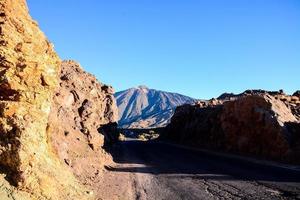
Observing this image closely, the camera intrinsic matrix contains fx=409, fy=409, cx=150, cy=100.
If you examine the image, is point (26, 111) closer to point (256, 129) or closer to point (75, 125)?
point (75, 125)

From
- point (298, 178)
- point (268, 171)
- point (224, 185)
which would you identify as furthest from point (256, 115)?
point (224, 185)

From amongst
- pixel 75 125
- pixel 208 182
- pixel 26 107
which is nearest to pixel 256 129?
pixel 208 182

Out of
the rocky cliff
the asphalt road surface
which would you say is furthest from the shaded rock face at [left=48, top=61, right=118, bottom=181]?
the rocky cliff

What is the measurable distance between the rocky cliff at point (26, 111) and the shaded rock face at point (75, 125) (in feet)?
8.10

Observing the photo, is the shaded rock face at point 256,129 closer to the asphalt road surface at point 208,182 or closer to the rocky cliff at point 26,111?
the asphalt road surface at point 208,182

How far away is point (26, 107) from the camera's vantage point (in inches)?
434

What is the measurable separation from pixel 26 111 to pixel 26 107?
12cm

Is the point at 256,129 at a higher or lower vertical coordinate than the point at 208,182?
higher

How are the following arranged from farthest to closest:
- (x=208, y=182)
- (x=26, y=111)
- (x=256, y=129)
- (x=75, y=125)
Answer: (x=256, y=129)
(x=75, y=125)
(x=208, y=182)
(x=26, y=111)

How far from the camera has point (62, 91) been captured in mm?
20656

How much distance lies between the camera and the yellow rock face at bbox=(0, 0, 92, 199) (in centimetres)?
1020

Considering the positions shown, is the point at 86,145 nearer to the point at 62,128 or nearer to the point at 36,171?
the point at 62,128

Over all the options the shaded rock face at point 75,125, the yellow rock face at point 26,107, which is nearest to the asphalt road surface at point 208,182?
the shaded rock face at point 75,125

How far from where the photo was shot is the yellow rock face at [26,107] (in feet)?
33.4
